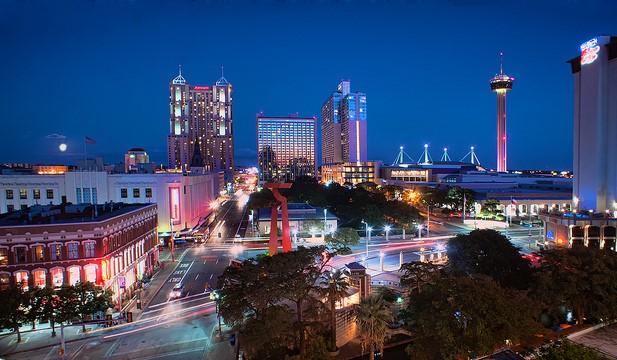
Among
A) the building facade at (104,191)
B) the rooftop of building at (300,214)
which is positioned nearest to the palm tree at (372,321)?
the building facade at (104,191)

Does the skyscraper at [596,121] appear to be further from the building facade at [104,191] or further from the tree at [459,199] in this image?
the building facade at [104,191]

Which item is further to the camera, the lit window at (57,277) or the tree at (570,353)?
the lit window at (57,277)

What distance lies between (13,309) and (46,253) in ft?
27.8

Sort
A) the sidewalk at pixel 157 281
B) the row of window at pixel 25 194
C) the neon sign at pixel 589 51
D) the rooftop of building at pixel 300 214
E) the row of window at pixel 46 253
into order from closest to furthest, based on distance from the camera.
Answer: the row of window at pixel 46 253
the sidewalk at pixel 157 281
the neon sign at pixel 589 51
the row of window at pixel 25 194
the rooftop of building at pixel 300 214

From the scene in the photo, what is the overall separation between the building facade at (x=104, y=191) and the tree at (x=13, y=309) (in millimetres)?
35867

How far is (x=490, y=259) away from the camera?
131 ft

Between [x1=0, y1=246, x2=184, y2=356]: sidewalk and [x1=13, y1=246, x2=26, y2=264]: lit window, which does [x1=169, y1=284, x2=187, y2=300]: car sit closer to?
[x1=0, y1=246, x2=184, y2=356]: sidewalk

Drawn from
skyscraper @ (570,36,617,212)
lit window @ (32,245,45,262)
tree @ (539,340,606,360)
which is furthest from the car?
skyscraper @ (570,36,617,212)

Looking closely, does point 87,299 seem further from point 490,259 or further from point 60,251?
point 490,259

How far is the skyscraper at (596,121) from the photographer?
207ft

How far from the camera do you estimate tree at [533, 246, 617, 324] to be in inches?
1212

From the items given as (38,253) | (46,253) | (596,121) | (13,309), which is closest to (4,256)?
(38,253)

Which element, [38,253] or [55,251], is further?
[55,251]

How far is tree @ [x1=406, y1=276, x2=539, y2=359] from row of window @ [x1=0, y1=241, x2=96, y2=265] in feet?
106
